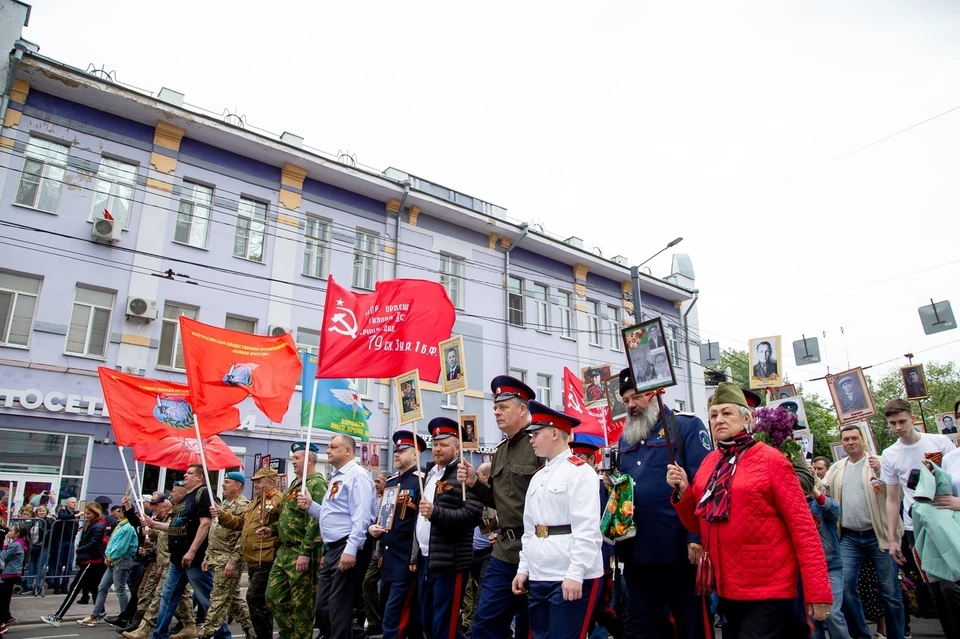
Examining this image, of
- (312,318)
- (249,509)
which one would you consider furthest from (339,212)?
(249,509)

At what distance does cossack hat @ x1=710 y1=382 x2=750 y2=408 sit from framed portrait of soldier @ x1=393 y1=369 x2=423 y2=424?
12.7ft

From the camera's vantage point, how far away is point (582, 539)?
14.4 ft

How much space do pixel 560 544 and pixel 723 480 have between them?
1174 mm

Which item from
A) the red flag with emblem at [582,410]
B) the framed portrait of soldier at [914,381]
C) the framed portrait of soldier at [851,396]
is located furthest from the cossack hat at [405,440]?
the framed portrait of soldier at [914,381]

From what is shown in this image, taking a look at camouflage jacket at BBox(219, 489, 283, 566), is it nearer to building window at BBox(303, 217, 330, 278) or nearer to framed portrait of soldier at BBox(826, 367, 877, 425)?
framed portrait of soldier at BBox(826, 367, 877, 425)

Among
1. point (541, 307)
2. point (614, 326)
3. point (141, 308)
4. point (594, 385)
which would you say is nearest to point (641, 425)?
point (594, 385)

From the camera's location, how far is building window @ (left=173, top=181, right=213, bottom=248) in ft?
61.5

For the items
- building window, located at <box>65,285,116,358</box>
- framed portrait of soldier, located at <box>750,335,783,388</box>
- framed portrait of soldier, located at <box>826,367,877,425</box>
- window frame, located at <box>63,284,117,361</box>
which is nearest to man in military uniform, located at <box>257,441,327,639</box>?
framed portrait of soldier, located at <box>826,367,877,425</box>

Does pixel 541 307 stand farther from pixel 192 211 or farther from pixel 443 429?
pixel 443 429

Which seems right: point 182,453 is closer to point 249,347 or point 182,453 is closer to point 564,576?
point 249,347

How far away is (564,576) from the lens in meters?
4.44

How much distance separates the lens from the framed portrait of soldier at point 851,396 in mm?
8195

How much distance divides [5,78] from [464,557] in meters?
17.6

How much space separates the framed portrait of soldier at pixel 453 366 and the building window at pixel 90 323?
509 inches
